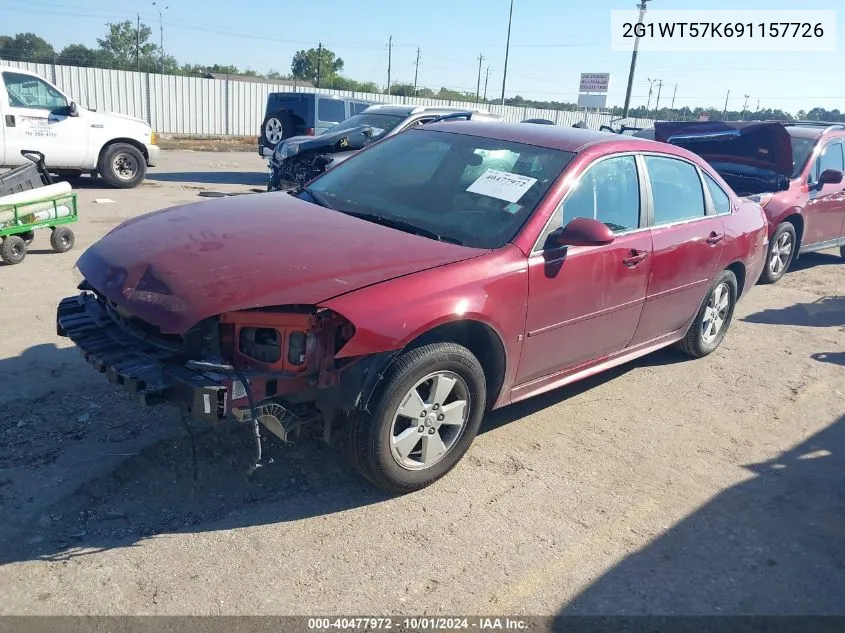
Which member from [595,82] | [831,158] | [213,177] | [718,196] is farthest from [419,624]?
[595,82]

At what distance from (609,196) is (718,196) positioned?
1.65 m

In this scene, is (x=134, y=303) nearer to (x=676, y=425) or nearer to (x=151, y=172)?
(x=676, y=425)

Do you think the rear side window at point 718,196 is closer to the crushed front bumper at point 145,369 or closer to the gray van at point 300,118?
the crushed front bumper at point 145,369

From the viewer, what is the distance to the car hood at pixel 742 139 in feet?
26.4

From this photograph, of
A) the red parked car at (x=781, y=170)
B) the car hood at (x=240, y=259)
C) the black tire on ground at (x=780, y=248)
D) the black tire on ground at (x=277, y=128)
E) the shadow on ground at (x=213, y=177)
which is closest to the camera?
the car hood at (x=240, y=259)

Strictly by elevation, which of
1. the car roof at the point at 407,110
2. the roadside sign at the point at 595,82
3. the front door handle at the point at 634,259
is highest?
the roadside sign at the point at 595,82

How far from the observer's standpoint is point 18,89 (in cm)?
1045

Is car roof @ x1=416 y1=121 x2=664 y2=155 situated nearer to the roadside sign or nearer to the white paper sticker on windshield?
the white paper sticker on windshield

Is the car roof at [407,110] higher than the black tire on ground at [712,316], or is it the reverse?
the car roof at [407,110]

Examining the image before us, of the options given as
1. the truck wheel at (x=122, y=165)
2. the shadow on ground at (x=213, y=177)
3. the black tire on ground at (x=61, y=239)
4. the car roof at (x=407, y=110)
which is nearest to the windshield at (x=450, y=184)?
the black tire on ground at (x=61, y=239)

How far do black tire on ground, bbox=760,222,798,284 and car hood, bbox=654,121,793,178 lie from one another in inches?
26.5

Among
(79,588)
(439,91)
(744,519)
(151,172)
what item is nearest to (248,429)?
(79,588)

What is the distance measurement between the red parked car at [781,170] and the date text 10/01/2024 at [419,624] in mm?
6782

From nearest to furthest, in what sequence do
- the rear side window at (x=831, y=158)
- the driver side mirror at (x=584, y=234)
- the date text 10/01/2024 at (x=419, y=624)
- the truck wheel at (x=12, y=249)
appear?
the date text 10/01/2024 at (x=419, y=624) → the driver side mirror at (x=584, y=234) → the truck wheel at (x=12, y=249) → the rear side window at (x=831, y=158)
